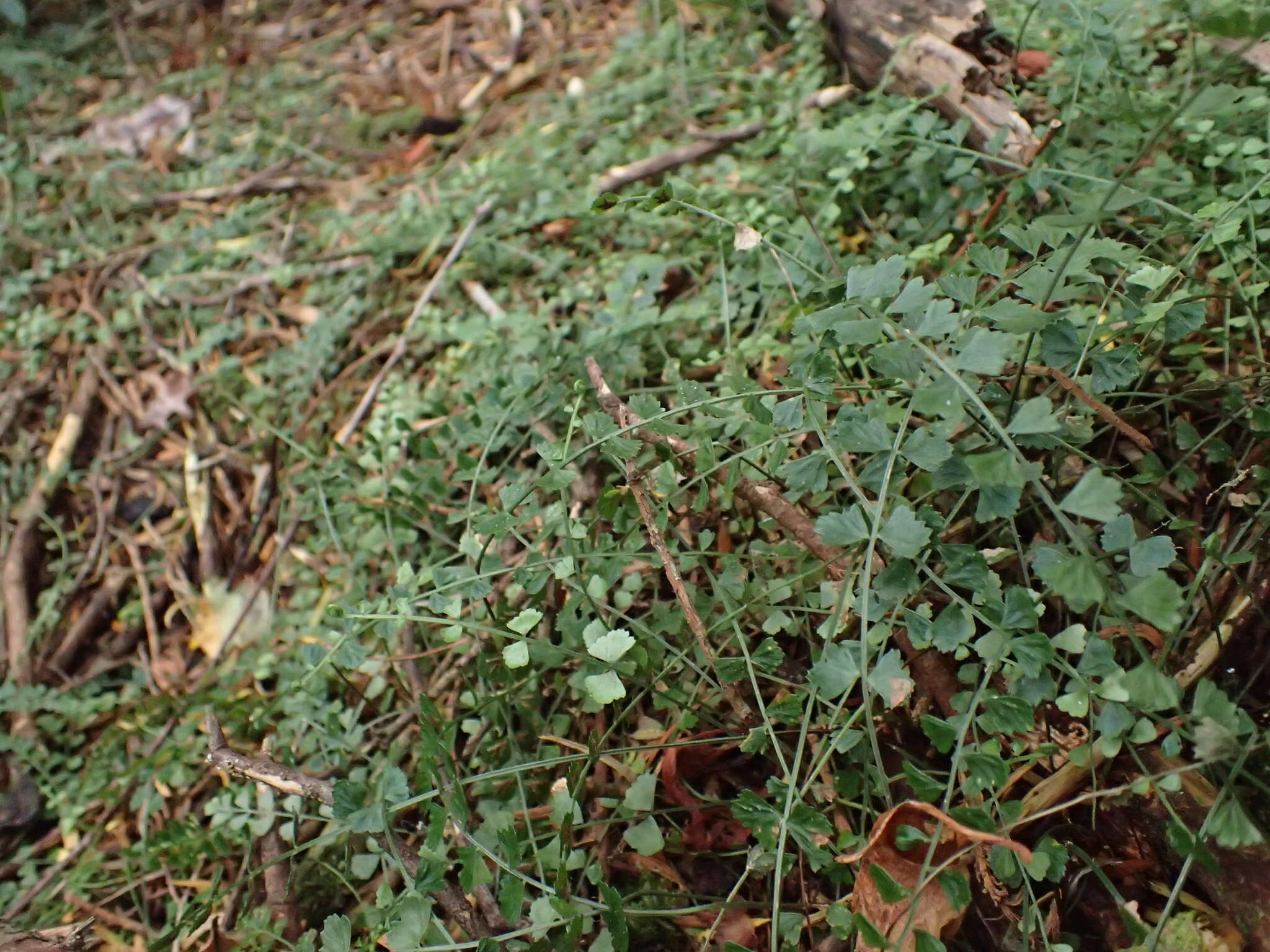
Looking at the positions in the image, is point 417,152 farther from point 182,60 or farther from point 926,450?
point 926,450

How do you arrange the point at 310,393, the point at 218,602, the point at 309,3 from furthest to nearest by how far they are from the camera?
the point at 309,3 → the point at 310,393 → the point at 218,602

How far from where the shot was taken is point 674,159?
2416 millimetres

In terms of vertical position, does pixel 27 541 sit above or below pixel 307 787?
below

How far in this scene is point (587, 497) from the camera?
5.54ft

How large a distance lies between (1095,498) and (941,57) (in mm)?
1517

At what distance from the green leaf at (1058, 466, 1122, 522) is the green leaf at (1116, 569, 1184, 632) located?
0.25 feet

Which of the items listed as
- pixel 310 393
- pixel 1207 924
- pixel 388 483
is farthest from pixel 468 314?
pixel 1207 924

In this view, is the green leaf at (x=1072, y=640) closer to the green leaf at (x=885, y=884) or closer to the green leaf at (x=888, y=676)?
the green leaf at (x=888, y=676)

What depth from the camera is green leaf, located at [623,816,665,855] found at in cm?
127

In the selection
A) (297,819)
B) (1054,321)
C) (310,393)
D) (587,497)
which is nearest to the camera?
(1054,321)

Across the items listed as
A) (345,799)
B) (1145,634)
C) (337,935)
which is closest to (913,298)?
(1145,634)

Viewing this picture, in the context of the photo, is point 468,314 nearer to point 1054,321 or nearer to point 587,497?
point 587,497

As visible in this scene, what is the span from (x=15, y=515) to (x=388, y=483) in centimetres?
145

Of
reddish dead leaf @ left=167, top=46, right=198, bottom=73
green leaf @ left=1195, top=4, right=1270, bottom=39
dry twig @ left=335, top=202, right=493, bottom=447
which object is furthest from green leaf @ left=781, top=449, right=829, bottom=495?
reddish dead leaf @ left=167, top=46, right=198, bottom=73
